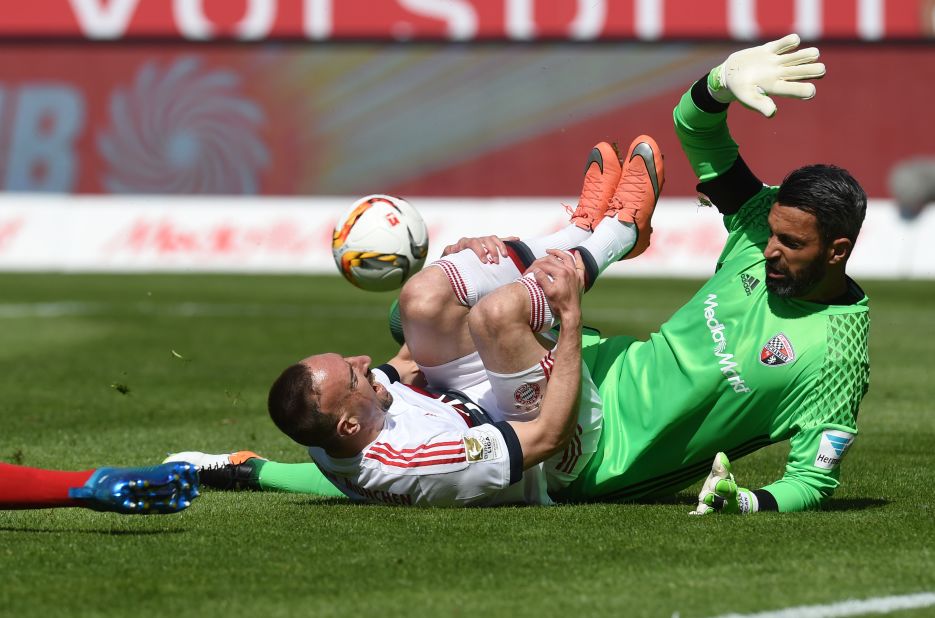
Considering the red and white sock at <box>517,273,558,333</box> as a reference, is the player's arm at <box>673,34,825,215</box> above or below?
above

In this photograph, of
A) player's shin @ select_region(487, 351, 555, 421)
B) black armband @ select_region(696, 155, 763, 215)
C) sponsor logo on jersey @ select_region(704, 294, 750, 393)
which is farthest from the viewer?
black armband @ select_region(696, 155, 763, 215)

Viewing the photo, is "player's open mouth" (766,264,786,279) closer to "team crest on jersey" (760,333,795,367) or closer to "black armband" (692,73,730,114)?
"team crest on jersey" (760,333,795,367)

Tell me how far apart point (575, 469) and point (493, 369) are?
0.67 meters

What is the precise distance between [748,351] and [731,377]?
13 cm

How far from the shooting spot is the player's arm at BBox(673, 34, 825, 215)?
6480 millimetres

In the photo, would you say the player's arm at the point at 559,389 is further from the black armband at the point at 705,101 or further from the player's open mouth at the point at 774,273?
the black armband at the point at 705,101

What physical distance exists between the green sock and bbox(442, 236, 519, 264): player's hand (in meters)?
1.25

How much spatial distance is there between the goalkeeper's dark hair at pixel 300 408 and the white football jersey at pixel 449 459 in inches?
10.0

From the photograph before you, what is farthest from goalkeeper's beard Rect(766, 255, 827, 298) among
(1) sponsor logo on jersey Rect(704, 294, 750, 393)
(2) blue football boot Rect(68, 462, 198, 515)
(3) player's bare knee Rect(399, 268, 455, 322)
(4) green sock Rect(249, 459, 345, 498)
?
(2) blue football boot Rect(68, 462, 198, 515)

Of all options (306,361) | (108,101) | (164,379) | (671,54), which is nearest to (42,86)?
(108,101)

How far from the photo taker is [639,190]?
7.24 metres

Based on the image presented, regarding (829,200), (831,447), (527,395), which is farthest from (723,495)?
(829,200)

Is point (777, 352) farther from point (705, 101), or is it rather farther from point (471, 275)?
point (471, 275)

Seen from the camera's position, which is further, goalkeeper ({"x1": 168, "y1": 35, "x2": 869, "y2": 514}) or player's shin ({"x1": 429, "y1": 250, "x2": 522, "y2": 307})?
player's shin ({"x1": 429, "y1": 250, "x2": 522, "y2": 307})
